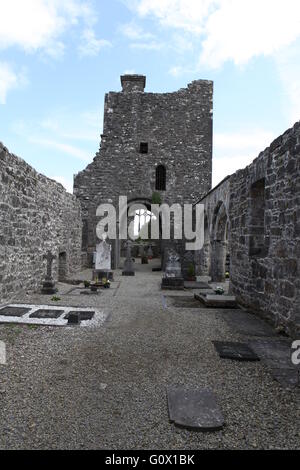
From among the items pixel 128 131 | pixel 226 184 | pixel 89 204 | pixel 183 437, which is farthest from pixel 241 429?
pixel 128 131

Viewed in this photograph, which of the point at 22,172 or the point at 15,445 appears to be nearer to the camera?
the point at 15,445

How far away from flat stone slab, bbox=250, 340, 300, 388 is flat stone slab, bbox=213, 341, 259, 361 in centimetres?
12

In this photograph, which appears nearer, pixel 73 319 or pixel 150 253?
pixel 73 319

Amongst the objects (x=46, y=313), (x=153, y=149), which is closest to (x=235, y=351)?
(x=46, y=313)

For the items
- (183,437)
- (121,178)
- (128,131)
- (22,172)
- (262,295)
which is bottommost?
(183,437)

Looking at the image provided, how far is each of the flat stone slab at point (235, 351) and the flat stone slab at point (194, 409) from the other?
42.3 inches

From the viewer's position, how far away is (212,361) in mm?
3918

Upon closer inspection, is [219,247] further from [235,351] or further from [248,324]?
[235,351]

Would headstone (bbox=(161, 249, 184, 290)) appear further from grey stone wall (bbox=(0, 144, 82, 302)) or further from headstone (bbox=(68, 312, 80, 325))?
headstone (bbox=(68, 312, 80, 325))

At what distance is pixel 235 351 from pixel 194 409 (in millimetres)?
1681

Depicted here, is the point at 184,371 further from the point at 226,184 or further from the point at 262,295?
the point at 226,184

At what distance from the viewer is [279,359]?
4008 mm

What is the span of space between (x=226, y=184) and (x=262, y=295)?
458cm

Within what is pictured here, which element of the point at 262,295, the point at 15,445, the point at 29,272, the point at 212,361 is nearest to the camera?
the point at 15,445
